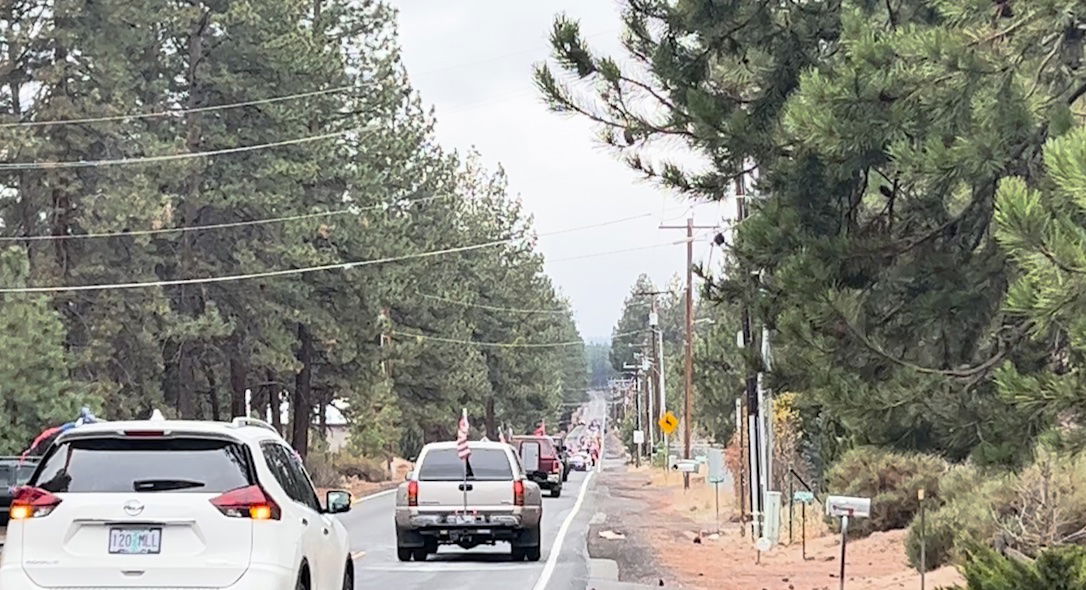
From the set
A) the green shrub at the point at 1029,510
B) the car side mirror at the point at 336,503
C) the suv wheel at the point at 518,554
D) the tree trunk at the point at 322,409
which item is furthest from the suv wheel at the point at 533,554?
the tree trunk at the point at 322,409

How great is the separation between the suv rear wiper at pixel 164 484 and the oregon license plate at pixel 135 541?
265mm

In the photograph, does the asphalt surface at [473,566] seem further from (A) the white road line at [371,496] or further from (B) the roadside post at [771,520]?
(A) the white road line at [371,496]

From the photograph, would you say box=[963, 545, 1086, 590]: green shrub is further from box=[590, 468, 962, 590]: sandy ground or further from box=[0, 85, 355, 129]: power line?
box=[0, 85, 355, 129]: power line

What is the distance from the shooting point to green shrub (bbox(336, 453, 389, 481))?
6512 centimetres

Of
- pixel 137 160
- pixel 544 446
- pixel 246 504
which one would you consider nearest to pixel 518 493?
pixel 246 504

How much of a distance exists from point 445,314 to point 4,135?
35.0m

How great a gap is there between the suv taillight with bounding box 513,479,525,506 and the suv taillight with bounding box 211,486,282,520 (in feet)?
43.7

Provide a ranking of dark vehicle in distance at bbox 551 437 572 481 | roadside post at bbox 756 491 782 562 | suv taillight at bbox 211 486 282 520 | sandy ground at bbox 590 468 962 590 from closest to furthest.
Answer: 1. suv taillight at bbox 211 486 282 520
2. sandy ground at bbox 590 468 962 590
3. roadside post at bbox 756 491 782 562
4. dark vehicle in distance at bbox 551 437 572 481

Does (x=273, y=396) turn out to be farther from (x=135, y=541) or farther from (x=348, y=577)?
(x=135, y=541)

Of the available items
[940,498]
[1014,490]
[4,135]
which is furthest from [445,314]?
[1014,490]

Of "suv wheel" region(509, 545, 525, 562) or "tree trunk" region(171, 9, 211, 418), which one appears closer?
"suv wheel" region(509, 545, 525, 562)

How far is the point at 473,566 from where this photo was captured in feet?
75.9

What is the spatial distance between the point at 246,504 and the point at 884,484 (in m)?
18.5

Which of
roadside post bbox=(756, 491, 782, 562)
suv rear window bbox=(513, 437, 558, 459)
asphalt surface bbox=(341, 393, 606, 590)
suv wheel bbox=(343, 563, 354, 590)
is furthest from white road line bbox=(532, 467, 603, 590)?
suv wheel bbox=(343, 563, 354, 590)
